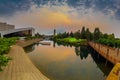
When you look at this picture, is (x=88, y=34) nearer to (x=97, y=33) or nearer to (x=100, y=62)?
(x=97, y=33)

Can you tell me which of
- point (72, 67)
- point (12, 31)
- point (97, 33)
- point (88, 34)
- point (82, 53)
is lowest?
point (82, 53)

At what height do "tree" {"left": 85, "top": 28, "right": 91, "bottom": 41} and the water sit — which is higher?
"tree" {"left": 85, "top": 28, "right": 91, "bottom": 41}

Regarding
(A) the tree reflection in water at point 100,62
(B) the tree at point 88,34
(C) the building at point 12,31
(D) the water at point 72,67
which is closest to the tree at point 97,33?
(B) the tree at point 88,34

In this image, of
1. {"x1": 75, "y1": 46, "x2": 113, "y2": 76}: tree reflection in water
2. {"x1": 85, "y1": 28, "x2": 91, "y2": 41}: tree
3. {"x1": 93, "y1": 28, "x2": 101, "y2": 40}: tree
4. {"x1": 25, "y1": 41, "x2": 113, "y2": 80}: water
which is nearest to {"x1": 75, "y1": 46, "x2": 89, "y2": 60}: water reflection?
{"x1": 75, "y1": 46, "x2": 113, "y2": 76}: tree reflection in water

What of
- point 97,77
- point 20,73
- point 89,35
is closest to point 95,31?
point 89,35

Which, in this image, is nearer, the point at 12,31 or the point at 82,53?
the point at 82,53

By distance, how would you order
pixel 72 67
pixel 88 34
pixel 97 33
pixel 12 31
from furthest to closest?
pixel 88 34, pixel 12 31, pixel 97 33, pixel 72 67

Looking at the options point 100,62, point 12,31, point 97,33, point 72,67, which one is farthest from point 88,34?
point 72,67

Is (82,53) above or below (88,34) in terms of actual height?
below

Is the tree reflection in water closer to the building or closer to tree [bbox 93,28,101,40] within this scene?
tree [bbox 93,28,101,40]

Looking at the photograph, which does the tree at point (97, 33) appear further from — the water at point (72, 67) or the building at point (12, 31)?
the water at point (72, 67)

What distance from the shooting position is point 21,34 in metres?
98.9

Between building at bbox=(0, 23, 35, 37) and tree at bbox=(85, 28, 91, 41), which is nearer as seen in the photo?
building at bbox=(0, 23, 35, 37)

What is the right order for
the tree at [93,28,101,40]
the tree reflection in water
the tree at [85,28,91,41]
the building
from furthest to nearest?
the tree at [85,28,91,41] < the building < the tree at [93,28,101,40] < the tree reflection in water
